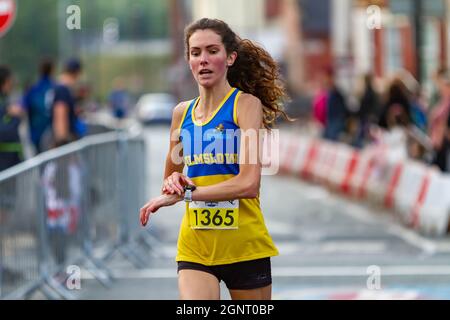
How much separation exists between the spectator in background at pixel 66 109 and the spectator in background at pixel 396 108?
6271mm

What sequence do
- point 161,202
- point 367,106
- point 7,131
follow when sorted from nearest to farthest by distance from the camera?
point 161,202
point 7,131
point 367,106

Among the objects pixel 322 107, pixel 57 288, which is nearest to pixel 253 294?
pixel 57 288

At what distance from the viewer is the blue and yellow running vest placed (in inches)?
250

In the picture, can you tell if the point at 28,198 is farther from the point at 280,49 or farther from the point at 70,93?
the point at 280,49

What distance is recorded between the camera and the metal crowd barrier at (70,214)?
10.5 m

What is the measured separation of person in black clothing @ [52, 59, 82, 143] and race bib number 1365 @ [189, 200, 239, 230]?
359 inches

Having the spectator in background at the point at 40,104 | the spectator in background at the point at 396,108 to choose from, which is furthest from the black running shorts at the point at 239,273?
the spectator in background at the point at 396,108

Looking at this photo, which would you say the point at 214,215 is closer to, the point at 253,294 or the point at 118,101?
the point at 253,294

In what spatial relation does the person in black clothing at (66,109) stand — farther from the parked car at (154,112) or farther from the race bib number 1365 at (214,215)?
the parked car at (154,112)

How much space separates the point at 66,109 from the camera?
51.4 ft

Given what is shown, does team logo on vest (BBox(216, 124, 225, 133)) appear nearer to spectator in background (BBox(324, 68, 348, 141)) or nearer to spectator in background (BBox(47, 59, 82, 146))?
spectator in background (BBox(47, 59, 82, 146))

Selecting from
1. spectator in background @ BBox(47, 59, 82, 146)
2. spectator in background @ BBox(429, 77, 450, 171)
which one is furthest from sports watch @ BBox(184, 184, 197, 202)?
spectator in background @ BBox(429, 77, 450, 171)

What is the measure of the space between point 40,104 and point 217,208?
11419 millimetres
